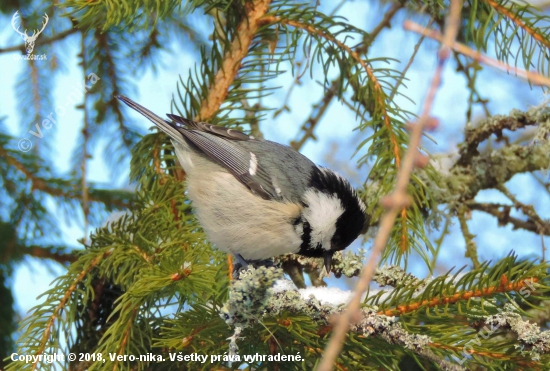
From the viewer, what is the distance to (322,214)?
5.74 ft

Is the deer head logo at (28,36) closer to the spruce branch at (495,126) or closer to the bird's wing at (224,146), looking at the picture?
the bird's wing at (224,146)

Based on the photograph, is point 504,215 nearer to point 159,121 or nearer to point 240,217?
point 240,217

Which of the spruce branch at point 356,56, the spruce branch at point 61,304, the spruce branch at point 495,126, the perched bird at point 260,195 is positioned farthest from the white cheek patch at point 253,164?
the spruce branch at point 495,126

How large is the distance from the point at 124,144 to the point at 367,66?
1.07m

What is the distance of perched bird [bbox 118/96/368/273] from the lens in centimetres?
171

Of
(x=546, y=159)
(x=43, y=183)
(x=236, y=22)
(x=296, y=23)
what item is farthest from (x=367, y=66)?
(x=43, y=183)

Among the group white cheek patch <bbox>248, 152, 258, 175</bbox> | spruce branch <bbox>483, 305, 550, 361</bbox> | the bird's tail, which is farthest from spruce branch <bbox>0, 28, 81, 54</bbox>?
spruce branch <bbox>483, 305, 550, 361</bbox>

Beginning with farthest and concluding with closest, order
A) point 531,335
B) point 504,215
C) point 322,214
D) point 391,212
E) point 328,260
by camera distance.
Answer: point 504,215, point 322,214, point 328,260, point 531,335, point 391,212

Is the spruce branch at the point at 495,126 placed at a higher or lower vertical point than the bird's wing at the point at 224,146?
higher

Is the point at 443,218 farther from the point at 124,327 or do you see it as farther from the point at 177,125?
the point at 124,327

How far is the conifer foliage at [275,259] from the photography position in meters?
1.12

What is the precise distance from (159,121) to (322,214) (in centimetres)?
61

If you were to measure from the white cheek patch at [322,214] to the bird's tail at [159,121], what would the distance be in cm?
47

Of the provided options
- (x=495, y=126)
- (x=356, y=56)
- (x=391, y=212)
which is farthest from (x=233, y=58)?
(x=391, y=212)
